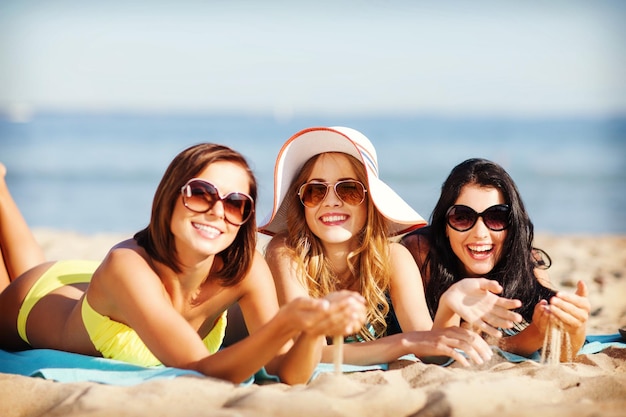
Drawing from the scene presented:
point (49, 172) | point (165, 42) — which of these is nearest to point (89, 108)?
point (165, 42)

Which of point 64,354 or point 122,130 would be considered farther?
point 122,130

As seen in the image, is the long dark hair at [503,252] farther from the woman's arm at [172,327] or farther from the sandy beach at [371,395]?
the woman's arm at [172,327]

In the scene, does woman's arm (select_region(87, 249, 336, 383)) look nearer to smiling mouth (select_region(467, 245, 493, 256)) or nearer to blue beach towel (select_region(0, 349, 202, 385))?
blue beach towel (select_region(0, 349, 202, 385))

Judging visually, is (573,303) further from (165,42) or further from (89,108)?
(89,108)

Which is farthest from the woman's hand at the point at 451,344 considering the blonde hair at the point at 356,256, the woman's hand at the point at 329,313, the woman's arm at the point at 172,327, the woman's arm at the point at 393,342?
the woman's hand at the point at 329,313

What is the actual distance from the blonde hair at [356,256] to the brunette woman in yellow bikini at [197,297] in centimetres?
54

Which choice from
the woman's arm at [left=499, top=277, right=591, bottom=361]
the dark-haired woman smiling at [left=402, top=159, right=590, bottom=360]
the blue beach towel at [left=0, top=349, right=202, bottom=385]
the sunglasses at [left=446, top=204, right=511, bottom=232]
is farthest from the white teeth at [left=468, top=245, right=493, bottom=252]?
the blue beach towel at [left=0, top=349, right=202, bottom=385]

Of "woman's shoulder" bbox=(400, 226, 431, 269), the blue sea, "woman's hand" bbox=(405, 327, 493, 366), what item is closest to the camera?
"woman's hand" bbox=(405, 327, 493, 366)

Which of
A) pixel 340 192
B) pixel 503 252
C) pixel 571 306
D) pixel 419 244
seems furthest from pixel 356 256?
pixel 571 306

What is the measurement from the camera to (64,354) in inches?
160

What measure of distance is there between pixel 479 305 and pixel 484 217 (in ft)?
2.82

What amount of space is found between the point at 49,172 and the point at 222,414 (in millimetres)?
19500

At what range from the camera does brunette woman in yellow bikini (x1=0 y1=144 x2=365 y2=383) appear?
135 inches

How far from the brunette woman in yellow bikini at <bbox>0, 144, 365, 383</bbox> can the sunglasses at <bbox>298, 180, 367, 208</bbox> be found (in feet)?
2.02
